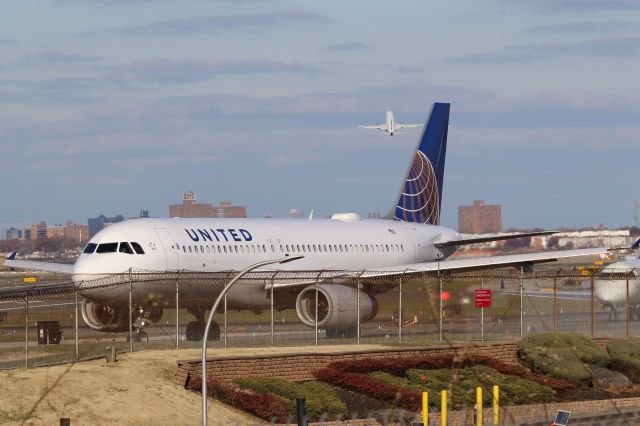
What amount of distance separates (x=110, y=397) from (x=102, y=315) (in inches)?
520

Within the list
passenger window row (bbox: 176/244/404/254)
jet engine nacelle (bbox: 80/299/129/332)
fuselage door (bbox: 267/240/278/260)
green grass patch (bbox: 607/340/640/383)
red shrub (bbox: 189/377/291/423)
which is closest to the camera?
red shrub (bbox: 189/377/291/423)

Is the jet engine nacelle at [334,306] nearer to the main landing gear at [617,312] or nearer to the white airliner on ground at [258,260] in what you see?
the white airliner on ground at [258,260]

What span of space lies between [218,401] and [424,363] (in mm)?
7395

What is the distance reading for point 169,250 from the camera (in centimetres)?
4047

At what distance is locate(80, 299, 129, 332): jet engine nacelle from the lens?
39.7 meters

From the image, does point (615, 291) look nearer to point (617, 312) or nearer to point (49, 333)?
point (617, 312)

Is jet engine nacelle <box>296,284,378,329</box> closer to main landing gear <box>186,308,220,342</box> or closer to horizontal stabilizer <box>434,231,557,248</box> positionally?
main landing gear <box>186,308,220,342</box>

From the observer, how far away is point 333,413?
28531 mm

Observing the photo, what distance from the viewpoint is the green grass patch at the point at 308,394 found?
28.4 metres

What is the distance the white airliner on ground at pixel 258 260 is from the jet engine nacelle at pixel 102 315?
3 centimetres

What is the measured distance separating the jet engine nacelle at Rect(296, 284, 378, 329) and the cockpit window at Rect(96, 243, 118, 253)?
21.8ft

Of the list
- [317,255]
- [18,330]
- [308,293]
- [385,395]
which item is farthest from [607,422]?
[18,330]

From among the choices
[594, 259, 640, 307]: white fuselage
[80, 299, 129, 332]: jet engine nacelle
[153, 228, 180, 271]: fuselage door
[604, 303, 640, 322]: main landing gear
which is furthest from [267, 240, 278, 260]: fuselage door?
[594, 259, 640, 307]: white fuselage

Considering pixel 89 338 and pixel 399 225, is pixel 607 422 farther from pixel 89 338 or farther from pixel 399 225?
pixel 399 225
